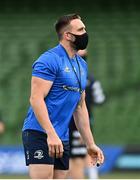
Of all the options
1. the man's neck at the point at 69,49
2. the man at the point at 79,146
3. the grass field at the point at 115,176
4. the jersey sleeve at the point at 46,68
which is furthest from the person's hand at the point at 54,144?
the grass field at the point at 115,176

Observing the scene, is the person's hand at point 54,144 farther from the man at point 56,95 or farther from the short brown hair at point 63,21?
the short brown hair at point 63,21

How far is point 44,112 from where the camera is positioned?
655cm

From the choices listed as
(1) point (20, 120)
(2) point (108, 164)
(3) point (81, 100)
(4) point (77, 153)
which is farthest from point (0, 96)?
(3) point (81, 100)

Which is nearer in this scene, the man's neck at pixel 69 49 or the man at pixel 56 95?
the man at pixel 56 95

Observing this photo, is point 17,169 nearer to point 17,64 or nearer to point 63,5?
point 17,64

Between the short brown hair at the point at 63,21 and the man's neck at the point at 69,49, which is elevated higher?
the short brown hair at the point at 63,21

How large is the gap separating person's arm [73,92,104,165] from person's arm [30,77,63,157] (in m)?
0.61

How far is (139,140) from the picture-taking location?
52.3 feet

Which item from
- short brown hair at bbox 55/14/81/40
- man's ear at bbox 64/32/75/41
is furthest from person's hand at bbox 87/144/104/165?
short brown hair at bbox 55/14/81/40

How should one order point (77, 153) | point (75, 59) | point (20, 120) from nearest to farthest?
point (75, 59) < point (77, 153) < point (20, 120)

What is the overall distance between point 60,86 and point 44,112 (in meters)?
0.34

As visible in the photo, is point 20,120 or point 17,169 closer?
point 17,169

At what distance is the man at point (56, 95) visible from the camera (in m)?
6.62

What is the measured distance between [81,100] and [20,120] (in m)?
8.87
